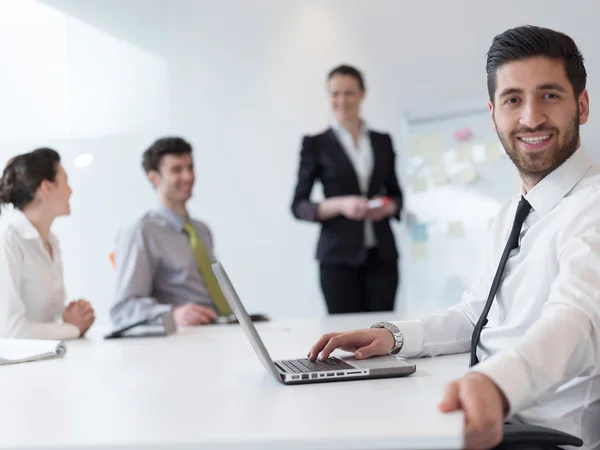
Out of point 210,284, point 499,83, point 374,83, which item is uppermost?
point 374,83

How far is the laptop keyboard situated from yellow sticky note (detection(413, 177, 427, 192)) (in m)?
3.69

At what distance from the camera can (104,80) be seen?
5430mm

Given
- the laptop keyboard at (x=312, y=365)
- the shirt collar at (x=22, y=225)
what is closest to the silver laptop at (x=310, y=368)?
the laptop keyboard at (x=312, y=365)

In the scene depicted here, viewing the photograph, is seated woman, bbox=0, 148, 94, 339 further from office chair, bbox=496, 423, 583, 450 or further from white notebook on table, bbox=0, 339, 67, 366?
office chair, bbox=496, 423, 583, 450

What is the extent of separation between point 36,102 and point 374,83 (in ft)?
7.58

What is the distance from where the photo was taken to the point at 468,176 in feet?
16.1

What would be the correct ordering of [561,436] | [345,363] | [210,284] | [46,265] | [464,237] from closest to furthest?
[561,436] < [345,363] < [46,265] < [210,284] < [464,237]

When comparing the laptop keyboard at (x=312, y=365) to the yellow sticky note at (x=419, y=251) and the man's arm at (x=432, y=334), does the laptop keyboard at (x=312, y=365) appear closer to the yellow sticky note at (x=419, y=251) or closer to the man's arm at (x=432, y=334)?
the man's arm at (x=432, y=334)

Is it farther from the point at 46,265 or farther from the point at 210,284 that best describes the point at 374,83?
the point at 46,265

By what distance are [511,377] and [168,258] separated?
7.80 feet

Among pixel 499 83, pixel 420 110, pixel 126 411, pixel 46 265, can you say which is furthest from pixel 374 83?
pixel 126 411

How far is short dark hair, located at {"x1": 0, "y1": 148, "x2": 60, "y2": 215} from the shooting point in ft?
8.38

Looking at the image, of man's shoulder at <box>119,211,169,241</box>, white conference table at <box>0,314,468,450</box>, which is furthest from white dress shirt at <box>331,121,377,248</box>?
white conference table at <box>0,314,468,450</box>

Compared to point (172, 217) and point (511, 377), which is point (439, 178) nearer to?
point (172, 217)
